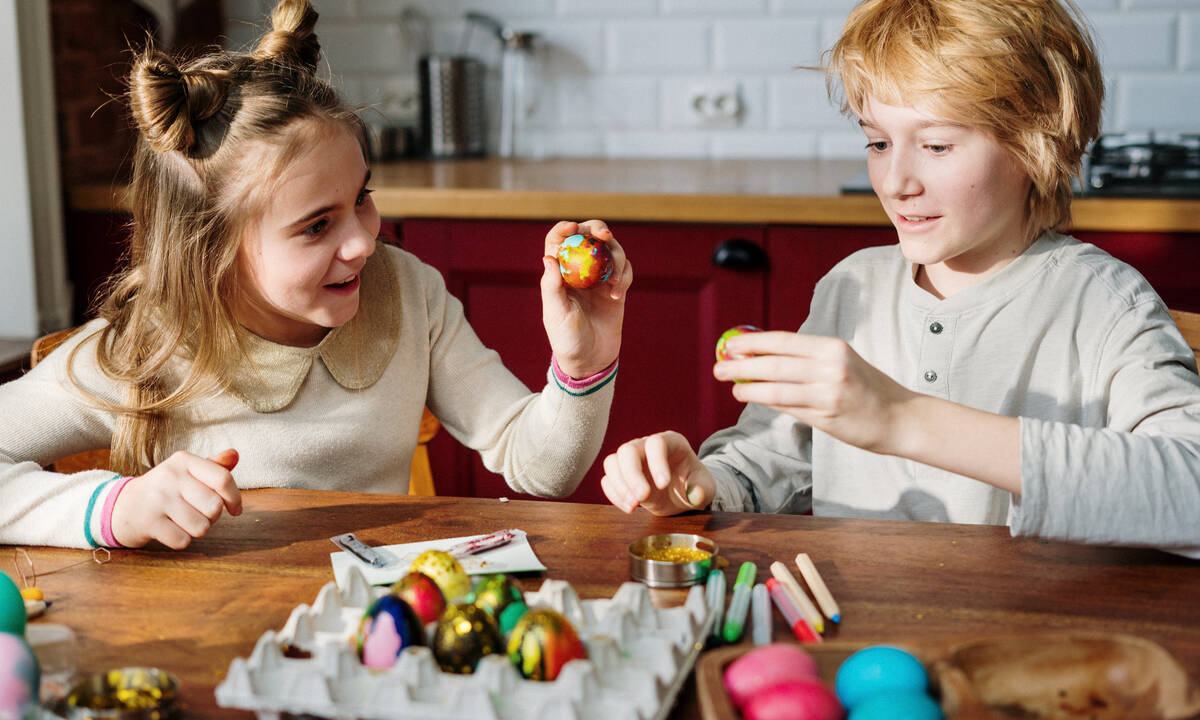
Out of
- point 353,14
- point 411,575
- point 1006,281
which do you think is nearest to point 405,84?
point 353,14

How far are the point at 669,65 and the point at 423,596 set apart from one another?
234 cm

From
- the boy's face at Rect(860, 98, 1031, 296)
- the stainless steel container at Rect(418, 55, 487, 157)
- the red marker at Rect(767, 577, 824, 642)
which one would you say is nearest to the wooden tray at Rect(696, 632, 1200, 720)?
the red marker at Rect(767, 577, 824, 642)

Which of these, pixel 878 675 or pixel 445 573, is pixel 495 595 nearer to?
pixel 445 573

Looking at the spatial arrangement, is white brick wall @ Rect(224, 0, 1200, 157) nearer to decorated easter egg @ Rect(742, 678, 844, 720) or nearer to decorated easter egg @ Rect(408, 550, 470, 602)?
decorated easter egg @ Rect(408, 550, 470, 602)

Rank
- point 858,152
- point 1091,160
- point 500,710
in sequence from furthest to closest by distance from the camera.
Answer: point 858,152 → point 1091,160 → point 500,710

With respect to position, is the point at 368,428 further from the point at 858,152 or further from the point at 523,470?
the point at 858,152

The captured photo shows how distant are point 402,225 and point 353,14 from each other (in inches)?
41.1

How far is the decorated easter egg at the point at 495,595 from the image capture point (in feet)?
2.87

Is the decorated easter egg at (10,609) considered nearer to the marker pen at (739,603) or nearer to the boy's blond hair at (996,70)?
the marker pen at (739,603)

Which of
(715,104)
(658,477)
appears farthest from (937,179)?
(715,104)

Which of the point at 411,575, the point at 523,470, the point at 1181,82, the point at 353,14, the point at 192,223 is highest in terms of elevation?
the point at 353,14

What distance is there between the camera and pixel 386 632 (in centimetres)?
82

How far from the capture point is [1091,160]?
7.43 ft

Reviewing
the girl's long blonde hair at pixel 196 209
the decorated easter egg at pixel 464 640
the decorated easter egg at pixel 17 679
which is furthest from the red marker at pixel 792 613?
the girl's long blonde hair at pixel 196 209
